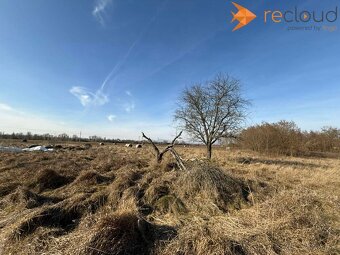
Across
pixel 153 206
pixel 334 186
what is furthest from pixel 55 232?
pixel 334 186

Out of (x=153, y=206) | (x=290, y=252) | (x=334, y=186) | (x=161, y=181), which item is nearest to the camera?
(x=290, y=252)

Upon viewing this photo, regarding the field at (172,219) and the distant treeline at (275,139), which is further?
the distant treeline at (275,139)

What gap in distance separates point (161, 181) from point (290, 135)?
959 inches

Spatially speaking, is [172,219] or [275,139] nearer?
[172,219]

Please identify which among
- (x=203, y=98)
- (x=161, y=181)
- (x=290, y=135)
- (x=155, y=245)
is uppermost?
(x=203, y=98)

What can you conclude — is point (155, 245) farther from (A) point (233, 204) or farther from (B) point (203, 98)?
(B) point (203, 98)

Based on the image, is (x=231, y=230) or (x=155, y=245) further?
(x=231, y=230)

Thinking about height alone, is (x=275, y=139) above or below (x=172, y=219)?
above

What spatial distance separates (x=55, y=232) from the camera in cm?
343

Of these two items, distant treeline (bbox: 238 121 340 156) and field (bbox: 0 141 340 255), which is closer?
field (bbox: 0 141 340 255)

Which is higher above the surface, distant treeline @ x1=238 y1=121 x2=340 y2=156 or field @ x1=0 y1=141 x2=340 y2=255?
distant treeline @ x1=238 y1=121 x2=340 y2=156

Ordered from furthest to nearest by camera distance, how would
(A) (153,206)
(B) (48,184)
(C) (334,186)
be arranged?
(C) (334,186)
(B) (48,184)
(A) (153,206)

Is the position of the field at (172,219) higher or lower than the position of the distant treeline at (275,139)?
lower

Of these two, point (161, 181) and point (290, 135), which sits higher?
point (290, 135)
